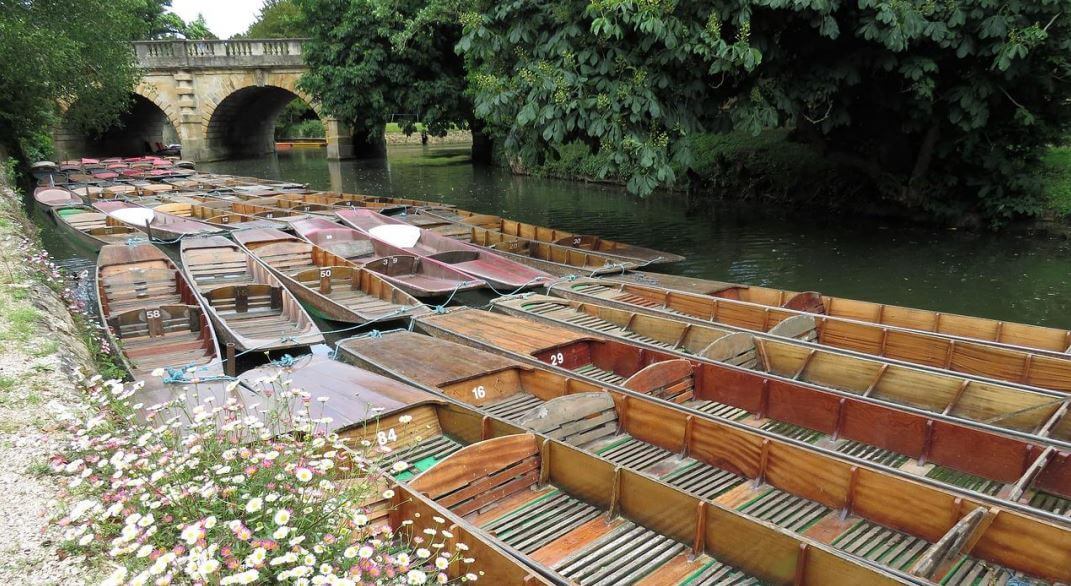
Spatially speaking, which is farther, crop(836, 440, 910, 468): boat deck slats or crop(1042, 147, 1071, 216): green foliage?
crop(1042, 147, 1071, 216): green foliage

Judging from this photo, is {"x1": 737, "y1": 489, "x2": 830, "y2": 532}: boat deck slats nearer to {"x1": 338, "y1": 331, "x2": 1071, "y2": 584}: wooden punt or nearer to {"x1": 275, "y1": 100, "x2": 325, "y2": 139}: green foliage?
{"x1": 338, "y1": 331, "x2": 1071, "y2": 584}: wooden punt

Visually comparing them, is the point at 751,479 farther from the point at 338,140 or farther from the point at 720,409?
the point at 338,140

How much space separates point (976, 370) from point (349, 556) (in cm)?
655

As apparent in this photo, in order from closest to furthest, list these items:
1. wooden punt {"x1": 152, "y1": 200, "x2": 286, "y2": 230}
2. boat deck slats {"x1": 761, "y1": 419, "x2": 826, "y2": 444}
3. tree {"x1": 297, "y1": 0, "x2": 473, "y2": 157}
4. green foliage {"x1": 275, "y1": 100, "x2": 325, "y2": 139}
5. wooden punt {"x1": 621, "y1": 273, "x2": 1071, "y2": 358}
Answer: boat deck slats {"x1": 761, "y1": 419, "x2": 826, "y2": 444} < wooden punt {"x1": 621, "y1": 273, "x2": 1071, "y2": 358} < wooden punt {"x1": 152, "y1": 200, "x2": 286, "y2": 230} < tree {"x1": 297, "y1": 0, "x2": 473, "y2": 157} < green foliage {"x1": 275, "y1": 100, "x2": 325, "y2": 139}

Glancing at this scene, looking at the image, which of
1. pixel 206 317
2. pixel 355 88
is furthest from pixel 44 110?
pixel 206 317

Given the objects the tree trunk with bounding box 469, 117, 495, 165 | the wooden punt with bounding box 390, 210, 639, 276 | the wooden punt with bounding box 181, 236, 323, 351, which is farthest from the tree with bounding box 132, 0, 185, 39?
the wooden punt with bounding box 181, 236, 323, 351

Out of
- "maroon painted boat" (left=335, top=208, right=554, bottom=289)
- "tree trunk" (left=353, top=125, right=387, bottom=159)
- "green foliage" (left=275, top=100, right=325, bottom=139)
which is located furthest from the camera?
"green foliage" (left=275, top=100, right=325, bottom=139)

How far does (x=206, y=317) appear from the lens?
806 cm

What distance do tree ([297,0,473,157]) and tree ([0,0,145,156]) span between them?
624 centimetres

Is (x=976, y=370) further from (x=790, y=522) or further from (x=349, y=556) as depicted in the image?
(x=349, y=556)

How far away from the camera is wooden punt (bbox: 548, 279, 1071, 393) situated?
641 centimetres

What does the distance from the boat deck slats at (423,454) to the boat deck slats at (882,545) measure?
109 inches

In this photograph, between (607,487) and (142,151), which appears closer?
(607,487)

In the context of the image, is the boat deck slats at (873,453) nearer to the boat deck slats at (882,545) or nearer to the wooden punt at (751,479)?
the wooden punt at (751,479)
